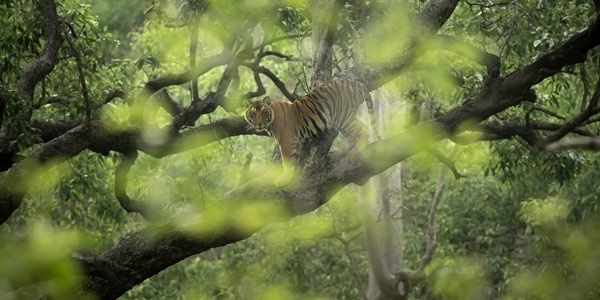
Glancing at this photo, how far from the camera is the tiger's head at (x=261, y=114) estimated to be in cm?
586

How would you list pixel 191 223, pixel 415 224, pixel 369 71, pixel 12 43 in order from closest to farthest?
pixel 191 223
pixel 369 71
pixel 12 43
pixel 415 224

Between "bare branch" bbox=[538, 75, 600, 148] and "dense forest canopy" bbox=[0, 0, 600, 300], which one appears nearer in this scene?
"dense forest canopy" bbox=[0, 0, 600, 300]

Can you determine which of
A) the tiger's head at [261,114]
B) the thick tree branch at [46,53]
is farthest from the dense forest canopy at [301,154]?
the tiger's head at [261,114]

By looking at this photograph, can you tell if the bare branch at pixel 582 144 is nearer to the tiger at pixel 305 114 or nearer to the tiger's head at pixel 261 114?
the tiger at pixel 305 114

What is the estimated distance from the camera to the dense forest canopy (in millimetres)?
5754

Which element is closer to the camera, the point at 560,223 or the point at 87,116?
the point at 87,116

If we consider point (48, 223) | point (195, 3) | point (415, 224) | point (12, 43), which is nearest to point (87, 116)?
point (12, 43)

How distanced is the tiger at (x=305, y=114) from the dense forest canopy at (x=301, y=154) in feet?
0.30

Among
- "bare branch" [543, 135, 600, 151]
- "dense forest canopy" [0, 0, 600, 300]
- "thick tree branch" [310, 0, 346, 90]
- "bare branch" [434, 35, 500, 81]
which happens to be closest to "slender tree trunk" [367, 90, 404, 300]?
"dense forest canopy" [0, 0, 600, 300]

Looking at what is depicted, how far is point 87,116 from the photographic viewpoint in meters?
6.42

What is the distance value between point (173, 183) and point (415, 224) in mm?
4103

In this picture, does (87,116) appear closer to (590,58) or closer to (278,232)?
(590,58)

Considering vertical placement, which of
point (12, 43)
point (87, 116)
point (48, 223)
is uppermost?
point (12, 43)

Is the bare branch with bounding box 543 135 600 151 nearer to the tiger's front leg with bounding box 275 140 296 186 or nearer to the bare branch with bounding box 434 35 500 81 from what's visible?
the bare branch with bounding box 434 35 500 81
